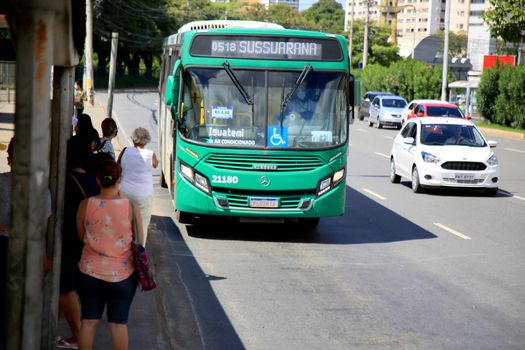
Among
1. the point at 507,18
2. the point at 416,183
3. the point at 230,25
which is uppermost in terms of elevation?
the point at 507,18

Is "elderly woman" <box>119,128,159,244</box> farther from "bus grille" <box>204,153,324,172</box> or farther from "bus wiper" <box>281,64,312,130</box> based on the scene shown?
"bus wiper" <box>281,64,312,130</box>

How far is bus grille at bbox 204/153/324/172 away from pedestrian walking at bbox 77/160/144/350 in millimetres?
7119

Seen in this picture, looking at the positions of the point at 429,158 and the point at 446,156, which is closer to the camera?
the point at 446,156

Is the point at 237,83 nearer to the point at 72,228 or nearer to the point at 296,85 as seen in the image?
the point at 296,85

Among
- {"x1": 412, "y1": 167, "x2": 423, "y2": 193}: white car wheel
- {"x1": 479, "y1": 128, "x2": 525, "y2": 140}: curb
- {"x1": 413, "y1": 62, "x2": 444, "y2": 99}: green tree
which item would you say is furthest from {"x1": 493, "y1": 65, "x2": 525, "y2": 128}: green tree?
{"x1": 412, "y1": 167, "x2": 423, "y2": 193}: white car wheel

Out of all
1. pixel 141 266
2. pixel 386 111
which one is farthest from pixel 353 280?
pixel 386 111

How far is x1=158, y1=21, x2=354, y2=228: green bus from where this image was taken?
545 inches

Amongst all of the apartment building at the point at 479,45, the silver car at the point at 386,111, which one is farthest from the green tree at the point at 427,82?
the apartment building at the point at 479,45

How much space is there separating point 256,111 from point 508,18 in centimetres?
3401

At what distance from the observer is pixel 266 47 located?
14.3m

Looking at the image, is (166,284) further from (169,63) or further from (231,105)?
(169,63)

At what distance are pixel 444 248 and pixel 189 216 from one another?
4001 millimetres

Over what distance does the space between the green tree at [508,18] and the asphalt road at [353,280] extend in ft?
90.1

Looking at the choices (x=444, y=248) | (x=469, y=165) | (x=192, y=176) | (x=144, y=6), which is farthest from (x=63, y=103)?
(x=144, y=6)
